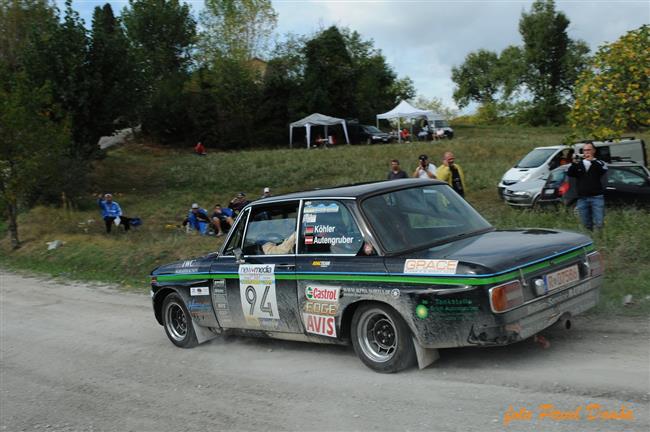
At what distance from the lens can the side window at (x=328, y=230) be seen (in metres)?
6.02

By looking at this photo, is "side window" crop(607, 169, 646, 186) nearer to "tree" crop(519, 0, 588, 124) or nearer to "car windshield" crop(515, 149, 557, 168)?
"car windshield" crop(515, 149, 557, 168)

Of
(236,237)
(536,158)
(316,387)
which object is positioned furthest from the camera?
(536,158)

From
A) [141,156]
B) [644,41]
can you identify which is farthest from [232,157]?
[644,41]

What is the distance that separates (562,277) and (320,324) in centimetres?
221

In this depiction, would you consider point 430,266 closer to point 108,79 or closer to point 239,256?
point 239,256

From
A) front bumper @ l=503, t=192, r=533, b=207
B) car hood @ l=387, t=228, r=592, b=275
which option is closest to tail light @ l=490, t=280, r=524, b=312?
car hood @ l=387, t=228, r=592, b=275

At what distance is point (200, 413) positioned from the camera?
17.7 feet

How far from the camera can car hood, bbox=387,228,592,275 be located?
16.8 ft

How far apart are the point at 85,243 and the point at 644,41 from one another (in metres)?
15.9

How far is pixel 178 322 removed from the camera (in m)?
8.00

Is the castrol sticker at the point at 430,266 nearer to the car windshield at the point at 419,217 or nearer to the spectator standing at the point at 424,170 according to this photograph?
the car windshield at the point at 419,217

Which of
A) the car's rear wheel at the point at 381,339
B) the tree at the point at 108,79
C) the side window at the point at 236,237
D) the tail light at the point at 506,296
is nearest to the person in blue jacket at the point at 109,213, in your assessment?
the tree at the point at 108,79

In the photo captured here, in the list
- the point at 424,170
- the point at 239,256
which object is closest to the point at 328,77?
the point at 424,170

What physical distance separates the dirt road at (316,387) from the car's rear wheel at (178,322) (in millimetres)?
173
